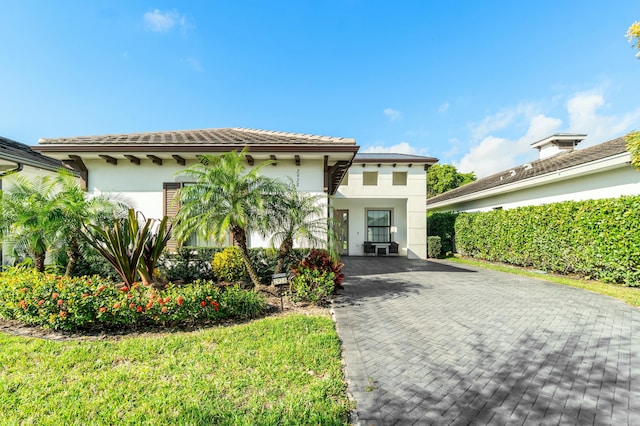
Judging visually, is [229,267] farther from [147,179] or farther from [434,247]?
[434,247]

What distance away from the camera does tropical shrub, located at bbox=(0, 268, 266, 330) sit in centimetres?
451

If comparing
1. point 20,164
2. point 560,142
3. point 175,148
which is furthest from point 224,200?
point 560,142

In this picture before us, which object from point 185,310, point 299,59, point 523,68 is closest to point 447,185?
point 523,68

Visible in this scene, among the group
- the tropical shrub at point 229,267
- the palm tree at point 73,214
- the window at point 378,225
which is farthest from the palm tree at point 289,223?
the window at point 378,225

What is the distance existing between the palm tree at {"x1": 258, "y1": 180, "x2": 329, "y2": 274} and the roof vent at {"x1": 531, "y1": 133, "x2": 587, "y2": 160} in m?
17.7

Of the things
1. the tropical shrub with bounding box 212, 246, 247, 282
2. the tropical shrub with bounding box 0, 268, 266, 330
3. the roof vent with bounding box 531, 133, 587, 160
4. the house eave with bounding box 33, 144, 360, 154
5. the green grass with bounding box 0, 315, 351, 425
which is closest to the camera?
the green grass with bounding box 0, 315, 351, 425

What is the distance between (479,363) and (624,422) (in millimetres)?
1299

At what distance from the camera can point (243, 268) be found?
7.60m

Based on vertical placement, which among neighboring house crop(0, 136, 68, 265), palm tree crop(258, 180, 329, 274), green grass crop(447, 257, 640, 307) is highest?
neighboring house crop(0, 136, 68, 265)

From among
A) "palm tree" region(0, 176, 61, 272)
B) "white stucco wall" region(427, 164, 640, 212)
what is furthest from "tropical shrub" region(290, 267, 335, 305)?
"white stucco wall" region(427, 164, 640, 212)

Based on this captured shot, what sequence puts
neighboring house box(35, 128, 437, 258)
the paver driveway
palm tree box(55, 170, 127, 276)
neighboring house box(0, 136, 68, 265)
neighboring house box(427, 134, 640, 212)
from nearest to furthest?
the paver driveway < palm tree box(55, 170, 127, 276) < neighboring house box(35, 128, 437, 258) < neighboring house box(0, 136, 68, 265) < neighboring house box(427, 134, 640, 212)

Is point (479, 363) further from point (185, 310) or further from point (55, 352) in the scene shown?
point (55, 352)

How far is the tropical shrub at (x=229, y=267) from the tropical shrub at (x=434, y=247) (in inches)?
492

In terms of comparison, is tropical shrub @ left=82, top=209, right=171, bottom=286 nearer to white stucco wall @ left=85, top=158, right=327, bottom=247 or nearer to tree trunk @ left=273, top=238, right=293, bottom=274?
white stucco wall @ left=85, top=158, right=327, bottom=247
